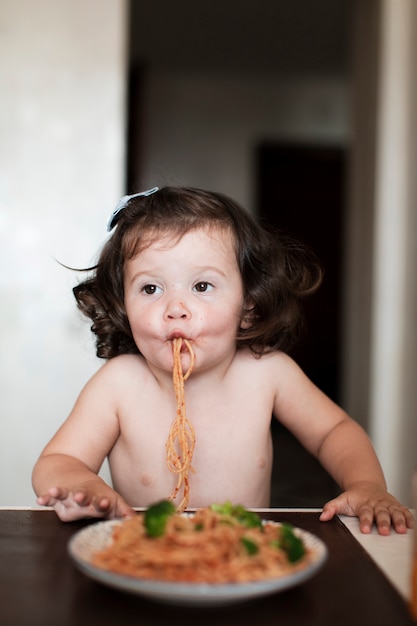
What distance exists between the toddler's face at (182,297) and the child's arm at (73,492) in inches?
9.2

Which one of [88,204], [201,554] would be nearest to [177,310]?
[201,554]

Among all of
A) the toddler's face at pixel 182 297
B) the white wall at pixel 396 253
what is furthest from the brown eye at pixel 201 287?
the white wall at pixel 396 253

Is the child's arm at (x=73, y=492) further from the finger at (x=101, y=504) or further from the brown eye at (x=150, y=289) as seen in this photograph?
the brown eye at (x=150, y=289)

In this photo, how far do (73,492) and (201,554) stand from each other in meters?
0.37

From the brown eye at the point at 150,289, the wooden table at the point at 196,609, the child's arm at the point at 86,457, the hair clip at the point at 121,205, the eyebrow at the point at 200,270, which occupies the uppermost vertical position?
the hair clip at the point at 121,205

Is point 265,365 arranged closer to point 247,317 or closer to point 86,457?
point 247,317

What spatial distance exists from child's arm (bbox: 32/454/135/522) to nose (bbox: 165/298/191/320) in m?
0.29

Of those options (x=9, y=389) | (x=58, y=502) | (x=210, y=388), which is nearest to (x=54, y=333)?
(x=9, y=389)

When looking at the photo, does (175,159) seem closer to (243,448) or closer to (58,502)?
(243,448)

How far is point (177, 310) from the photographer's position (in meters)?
1.20

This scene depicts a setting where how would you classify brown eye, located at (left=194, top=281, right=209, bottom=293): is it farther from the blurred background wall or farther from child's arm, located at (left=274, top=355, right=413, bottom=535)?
the blurred background wall

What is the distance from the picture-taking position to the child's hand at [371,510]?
96 cm

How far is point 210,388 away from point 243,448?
0.13m

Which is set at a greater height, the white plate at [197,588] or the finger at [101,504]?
the white plate at [197,588]
